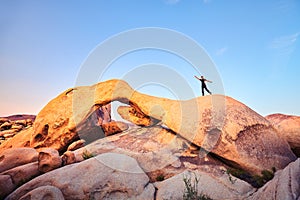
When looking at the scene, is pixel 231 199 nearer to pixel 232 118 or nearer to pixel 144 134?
pixel 232 118

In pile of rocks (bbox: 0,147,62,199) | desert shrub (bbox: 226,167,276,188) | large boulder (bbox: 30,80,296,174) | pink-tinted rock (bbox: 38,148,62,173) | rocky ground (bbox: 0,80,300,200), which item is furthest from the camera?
large boulder (bbox: 30,80,296,174)

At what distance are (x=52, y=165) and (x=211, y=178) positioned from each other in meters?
7.16

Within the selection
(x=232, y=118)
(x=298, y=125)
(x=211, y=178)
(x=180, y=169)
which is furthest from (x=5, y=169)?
(x=298, y=125)

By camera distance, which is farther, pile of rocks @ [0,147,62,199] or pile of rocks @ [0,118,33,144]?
pile of rocks @ [0,118,33,144]

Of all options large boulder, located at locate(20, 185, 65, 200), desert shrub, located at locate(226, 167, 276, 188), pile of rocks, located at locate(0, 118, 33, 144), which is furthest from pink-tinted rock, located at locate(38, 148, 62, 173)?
pile of rocks, located at locate(0, 118, 33, 144)

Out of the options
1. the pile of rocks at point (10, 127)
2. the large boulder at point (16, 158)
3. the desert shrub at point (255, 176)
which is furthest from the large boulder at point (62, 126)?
the desert shrub at point (255, 176)

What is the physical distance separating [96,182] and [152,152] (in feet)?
13.1

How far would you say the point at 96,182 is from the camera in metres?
8.84

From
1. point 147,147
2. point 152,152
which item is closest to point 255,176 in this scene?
point 152,152

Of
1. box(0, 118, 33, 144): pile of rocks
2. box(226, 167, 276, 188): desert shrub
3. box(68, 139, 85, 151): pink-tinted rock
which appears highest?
box(68, 139, 85, 151): pink-tinted rock

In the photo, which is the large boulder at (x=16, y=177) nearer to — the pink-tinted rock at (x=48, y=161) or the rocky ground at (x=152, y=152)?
the rocky ground at (x=152, y=152)

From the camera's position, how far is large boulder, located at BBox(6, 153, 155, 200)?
8523 mm

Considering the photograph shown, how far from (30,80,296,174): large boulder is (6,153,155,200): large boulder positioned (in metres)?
4.22

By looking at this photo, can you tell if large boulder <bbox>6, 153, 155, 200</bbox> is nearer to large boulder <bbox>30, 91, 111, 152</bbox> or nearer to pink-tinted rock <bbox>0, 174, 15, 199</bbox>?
pink-tinted rock <bbox>0, 174, 15, 199</bbox>
